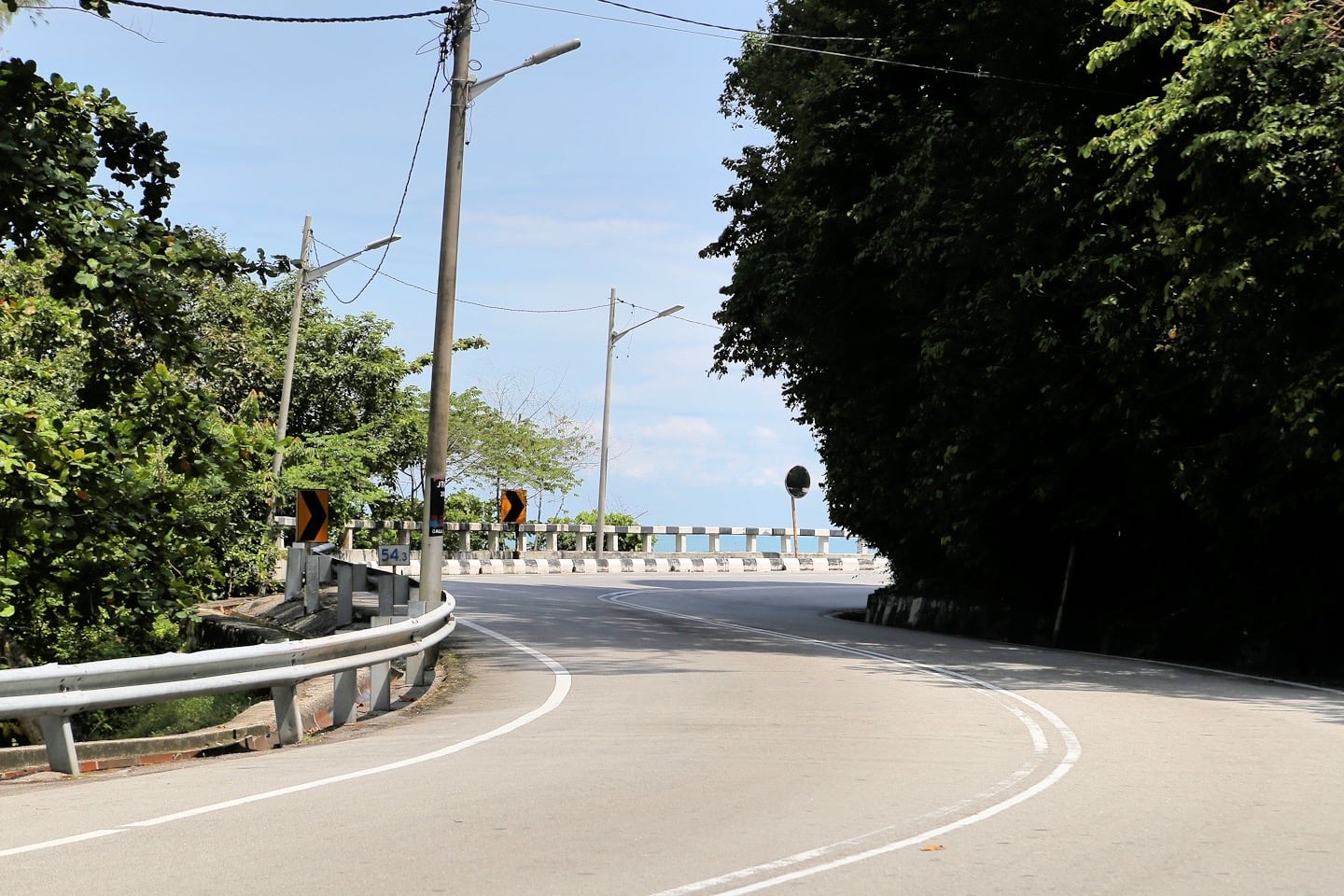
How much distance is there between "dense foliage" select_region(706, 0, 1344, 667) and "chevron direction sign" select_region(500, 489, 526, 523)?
810 centimetres

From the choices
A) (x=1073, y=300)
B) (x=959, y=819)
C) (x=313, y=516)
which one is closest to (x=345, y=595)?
(x=313, y=516)

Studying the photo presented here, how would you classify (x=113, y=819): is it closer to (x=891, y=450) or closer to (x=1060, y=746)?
(x=1060, y=746)

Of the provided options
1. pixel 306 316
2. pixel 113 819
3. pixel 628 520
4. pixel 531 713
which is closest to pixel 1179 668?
pixel 531 713

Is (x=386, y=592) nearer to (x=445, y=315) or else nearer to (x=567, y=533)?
(x=445, y=315)

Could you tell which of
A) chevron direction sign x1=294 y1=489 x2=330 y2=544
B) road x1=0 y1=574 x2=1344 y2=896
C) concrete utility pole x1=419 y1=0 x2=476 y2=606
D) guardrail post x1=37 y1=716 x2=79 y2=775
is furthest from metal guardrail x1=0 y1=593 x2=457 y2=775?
chevron direction sign x1=294 y1=489 x2=330 y2=544

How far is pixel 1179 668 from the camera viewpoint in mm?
18891

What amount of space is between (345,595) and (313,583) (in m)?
2.64

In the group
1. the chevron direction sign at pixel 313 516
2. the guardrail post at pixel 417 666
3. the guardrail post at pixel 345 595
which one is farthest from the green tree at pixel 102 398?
the chevron direction sign at pixel 313 516

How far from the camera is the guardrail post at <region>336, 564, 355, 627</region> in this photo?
72.6 ft

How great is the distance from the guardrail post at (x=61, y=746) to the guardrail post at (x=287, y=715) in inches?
73.8

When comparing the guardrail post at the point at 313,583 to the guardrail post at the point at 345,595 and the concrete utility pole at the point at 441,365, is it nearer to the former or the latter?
the guardrail post at the point at 345,595

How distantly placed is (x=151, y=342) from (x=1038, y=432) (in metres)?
12.7

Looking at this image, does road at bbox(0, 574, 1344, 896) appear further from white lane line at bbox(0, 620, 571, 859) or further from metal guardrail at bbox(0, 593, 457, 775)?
metal guardrail at bbox(0, 593, 457, 775)

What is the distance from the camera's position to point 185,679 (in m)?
11.0
